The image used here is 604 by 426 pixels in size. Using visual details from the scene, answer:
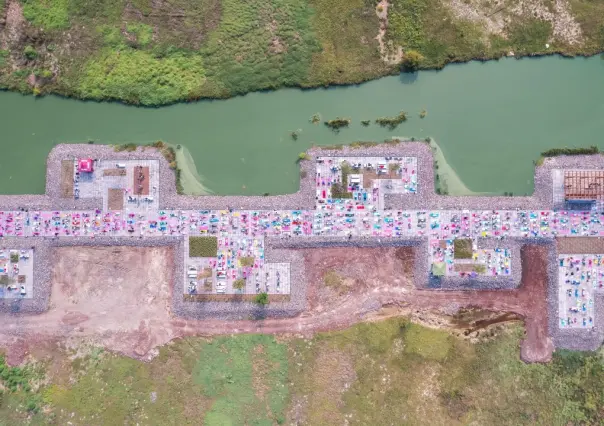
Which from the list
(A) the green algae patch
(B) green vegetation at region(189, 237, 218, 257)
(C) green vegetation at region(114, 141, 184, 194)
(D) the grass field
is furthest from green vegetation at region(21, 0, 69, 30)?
(D) the grass field

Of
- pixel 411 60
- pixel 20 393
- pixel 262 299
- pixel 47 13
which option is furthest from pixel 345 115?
pixel 20 393

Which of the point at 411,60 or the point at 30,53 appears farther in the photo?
the point at 30,53

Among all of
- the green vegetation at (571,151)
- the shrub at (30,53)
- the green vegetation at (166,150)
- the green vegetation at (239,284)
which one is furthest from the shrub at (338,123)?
the shrub at (30,53)

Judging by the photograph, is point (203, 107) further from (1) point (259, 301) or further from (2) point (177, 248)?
(1) point (259, 301)

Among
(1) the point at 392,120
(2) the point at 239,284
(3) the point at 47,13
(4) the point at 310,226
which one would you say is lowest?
(2) the point at 239,284

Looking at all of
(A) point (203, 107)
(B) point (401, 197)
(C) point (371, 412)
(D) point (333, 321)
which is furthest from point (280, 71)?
(C) point (371, 412)

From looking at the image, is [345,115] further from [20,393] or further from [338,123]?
[20,393]
